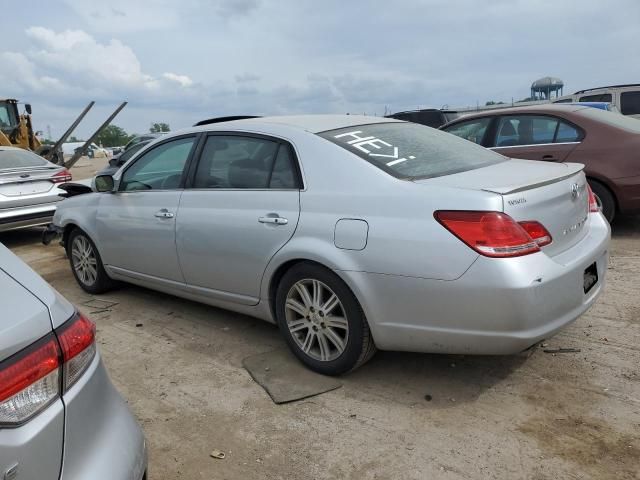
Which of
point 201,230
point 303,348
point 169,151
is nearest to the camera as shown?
point 303,348

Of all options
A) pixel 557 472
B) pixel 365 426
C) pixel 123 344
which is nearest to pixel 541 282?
pixel 557 472

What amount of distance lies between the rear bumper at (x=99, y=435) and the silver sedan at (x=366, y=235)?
4.76ft

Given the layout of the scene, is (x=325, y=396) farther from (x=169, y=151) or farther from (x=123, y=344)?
(x=169, y=151)

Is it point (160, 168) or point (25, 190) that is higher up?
point (160, 168)

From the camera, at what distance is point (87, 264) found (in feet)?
16.7

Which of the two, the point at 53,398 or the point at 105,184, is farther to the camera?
the point at 105,184

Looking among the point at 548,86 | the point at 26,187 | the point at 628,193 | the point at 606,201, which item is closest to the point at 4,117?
the point at 26,187

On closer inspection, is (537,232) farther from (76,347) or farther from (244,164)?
(76,347)

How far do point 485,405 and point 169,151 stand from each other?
2957 mm

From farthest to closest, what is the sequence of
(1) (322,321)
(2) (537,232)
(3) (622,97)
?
(3) (622,97), (1) (322,321), (2) (537,232)

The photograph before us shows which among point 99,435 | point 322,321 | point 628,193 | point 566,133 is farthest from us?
point 566,133

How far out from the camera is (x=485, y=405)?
2.90 meters

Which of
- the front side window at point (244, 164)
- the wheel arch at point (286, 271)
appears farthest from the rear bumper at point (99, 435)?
the front side window at point (244, 164)

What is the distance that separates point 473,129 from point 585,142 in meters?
1.48
